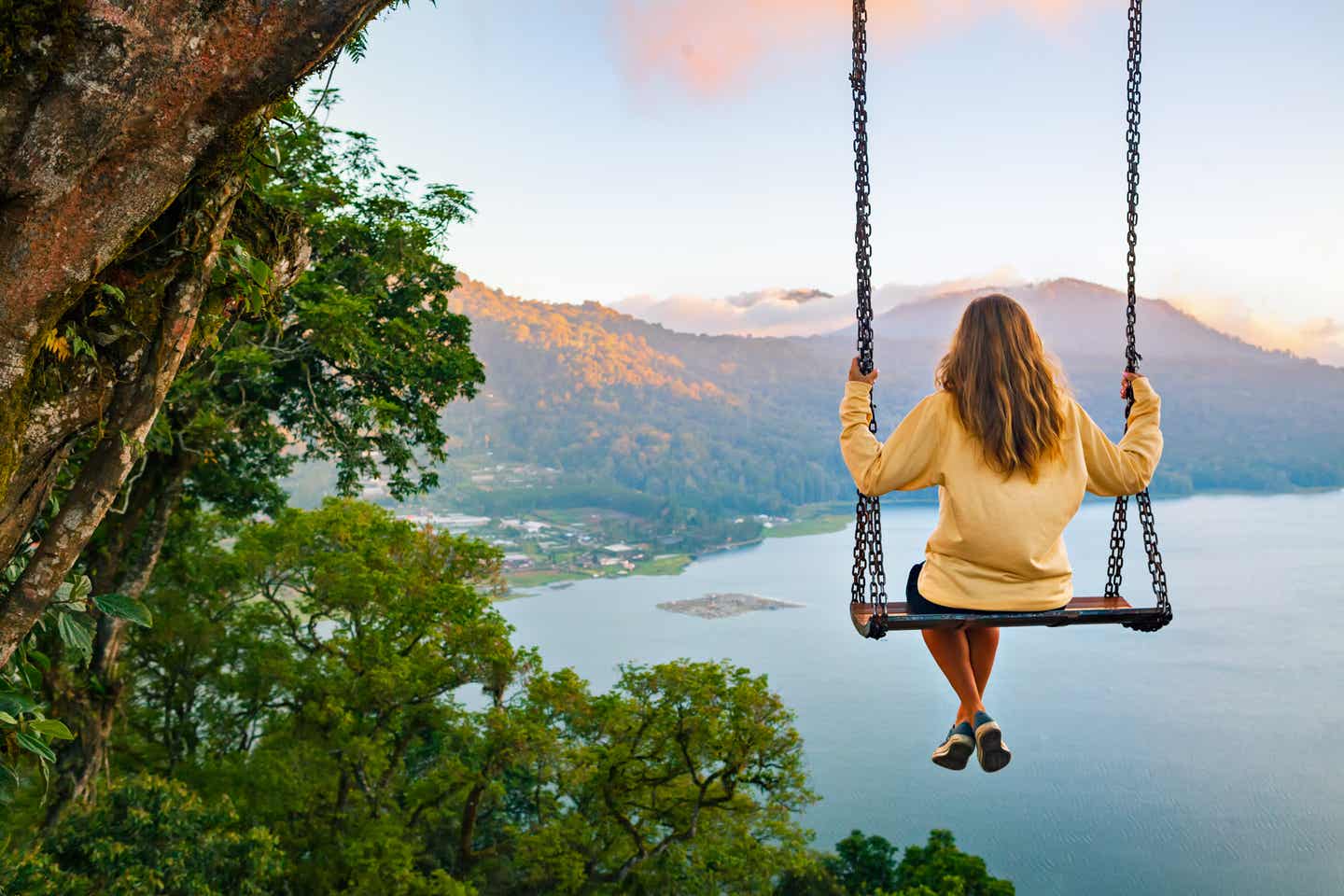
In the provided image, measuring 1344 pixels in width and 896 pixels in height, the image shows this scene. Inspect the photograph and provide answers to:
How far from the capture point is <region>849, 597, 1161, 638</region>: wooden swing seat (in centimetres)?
218

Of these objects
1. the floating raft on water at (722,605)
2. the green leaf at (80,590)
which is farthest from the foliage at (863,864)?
the floating raft on water at (722,605)

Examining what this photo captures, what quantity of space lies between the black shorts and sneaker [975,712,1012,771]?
244 millimetres

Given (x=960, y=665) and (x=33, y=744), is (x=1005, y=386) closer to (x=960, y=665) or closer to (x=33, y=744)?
(x=960, y=665)

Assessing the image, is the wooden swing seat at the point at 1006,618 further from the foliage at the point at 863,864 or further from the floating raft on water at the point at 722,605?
the floating raft on water at the point at 722,605

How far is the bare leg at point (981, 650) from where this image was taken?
2.37m

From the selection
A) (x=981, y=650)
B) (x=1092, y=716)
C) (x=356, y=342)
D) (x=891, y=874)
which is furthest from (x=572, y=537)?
(x=981, y=650)

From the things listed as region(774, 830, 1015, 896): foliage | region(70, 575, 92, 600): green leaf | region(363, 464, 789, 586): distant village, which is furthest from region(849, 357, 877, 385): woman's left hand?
region(363, 464, 789, 586): distant village

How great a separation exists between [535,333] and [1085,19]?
4486 cm

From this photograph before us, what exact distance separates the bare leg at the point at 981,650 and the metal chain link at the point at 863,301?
23 centimetres

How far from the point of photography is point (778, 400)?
264 feet

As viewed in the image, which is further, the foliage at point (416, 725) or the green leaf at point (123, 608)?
the foliage at point (416, 725)

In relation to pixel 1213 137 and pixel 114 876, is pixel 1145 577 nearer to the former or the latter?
pixel 1213 137

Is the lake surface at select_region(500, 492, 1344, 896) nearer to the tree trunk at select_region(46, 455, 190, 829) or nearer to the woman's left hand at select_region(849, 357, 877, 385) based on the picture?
the tree trunk at select_region(46, 455, 190, 829)

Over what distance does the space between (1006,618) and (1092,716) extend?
87.1ft
